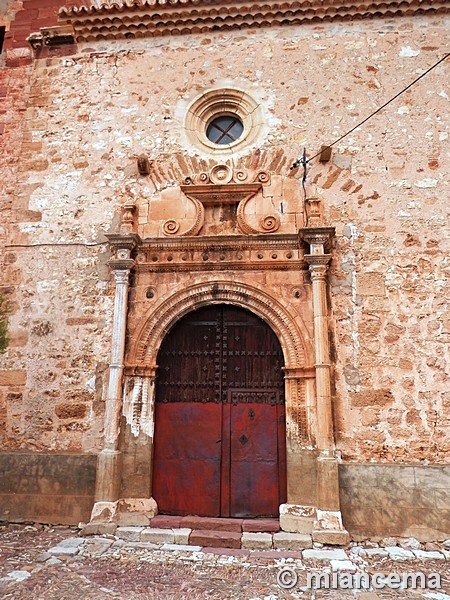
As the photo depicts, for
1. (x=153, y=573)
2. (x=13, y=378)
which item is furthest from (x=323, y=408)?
(x=13, y=378)

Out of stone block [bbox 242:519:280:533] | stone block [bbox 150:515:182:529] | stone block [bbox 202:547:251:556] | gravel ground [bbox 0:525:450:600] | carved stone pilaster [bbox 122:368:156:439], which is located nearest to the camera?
gravel ground [bbox 0:525:450:600]

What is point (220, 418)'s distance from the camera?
5.06 m

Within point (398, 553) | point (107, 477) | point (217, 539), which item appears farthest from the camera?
point (107, 477)

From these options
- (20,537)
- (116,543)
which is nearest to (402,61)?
(116,543)

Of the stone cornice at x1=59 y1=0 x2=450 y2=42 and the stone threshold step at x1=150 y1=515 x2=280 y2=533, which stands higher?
the stone cornice at x1=59 y1=0 x2=450 y2=42

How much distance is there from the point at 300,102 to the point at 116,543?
5.47 meters

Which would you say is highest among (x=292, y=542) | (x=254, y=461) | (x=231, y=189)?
(x=231, y=189)

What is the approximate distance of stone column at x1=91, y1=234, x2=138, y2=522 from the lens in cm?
474

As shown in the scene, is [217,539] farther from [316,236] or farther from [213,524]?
[316,236]

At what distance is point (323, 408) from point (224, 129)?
378cm

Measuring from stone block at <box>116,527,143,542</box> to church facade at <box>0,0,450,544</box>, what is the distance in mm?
186

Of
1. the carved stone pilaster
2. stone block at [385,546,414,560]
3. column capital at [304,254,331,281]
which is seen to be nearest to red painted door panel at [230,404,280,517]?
the carved stone pilaster

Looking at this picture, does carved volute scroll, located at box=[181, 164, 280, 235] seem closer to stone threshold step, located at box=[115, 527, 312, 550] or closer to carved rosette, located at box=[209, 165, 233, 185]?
carved rosette, located at box=[209, 165, 233, 185]

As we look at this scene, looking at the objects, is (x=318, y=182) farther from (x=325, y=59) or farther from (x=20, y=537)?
(x=20, y=537)
